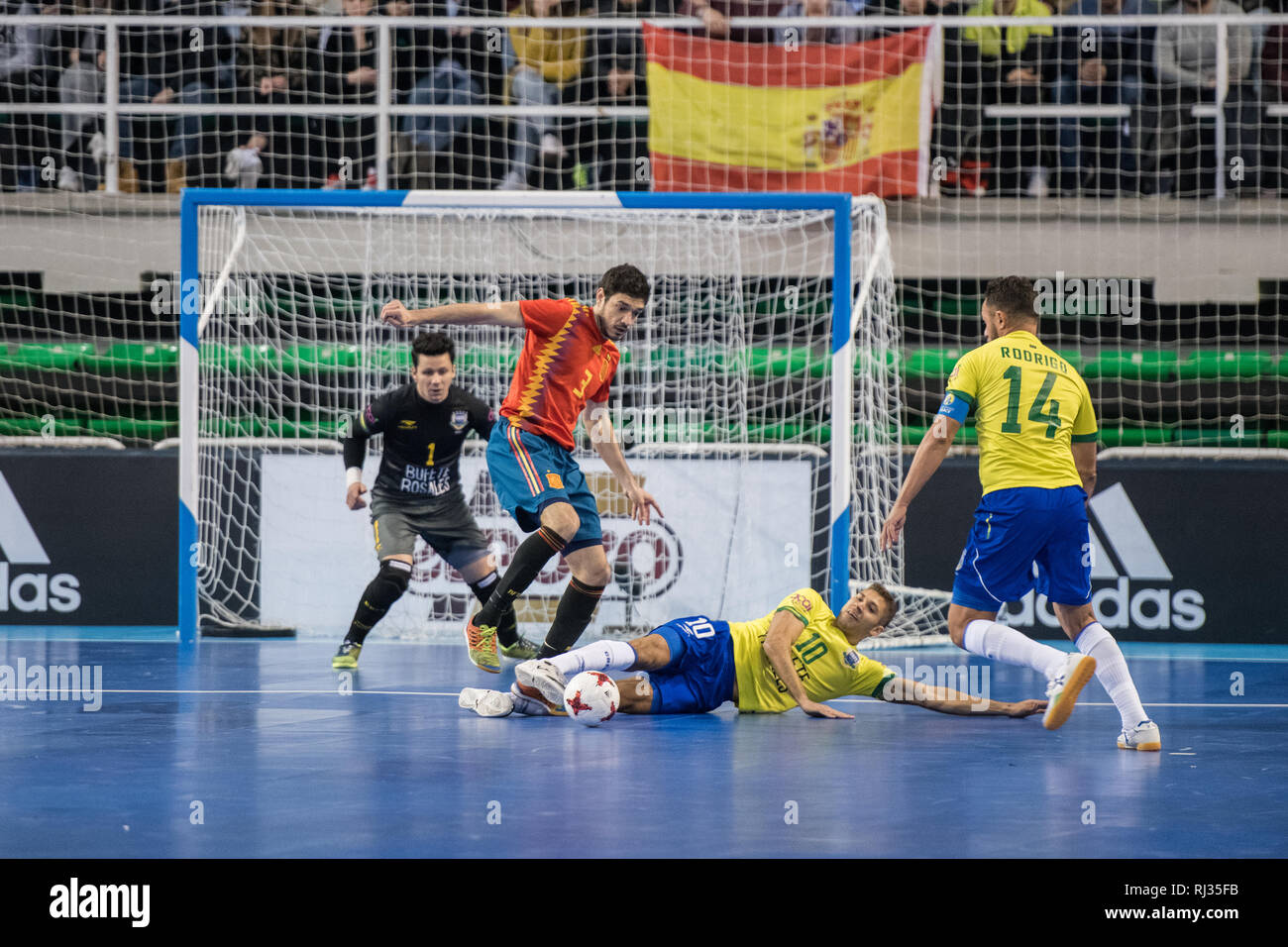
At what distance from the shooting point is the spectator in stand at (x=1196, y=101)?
12.8m

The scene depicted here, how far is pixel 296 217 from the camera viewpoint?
12.2m

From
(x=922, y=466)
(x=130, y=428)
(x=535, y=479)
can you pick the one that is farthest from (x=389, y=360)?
(x=922, y=466)

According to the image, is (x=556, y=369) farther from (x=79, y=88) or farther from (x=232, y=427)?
(x=79, y=88)

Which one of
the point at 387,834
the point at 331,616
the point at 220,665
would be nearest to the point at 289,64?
the point at 331,616

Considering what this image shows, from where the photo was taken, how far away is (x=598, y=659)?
622 centimetres

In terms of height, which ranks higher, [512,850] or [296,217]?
[296,217]

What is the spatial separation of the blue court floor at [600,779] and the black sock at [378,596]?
68 cm

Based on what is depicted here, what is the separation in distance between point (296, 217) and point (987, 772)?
29.1 ft

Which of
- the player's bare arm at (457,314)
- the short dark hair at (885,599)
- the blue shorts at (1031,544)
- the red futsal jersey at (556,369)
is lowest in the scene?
the short dark hair at (885,599)

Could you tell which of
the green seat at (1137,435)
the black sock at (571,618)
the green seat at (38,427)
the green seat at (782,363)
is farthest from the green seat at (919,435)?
the green seat at (38,427)

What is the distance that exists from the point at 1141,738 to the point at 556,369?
3529mm

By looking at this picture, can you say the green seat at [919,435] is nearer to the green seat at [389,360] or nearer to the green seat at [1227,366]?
the green seat at [1227,366]

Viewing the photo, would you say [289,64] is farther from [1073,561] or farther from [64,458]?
[1073,561]

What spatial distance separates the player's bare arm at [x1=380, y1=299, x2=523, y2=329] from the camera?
684 centimetres
